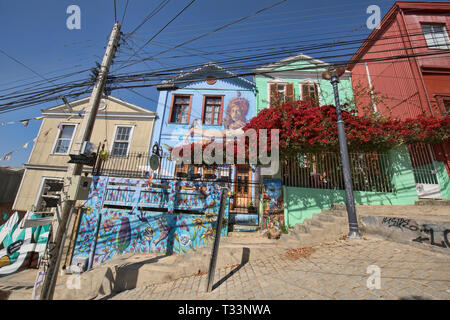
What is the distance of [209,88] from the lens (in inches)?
486

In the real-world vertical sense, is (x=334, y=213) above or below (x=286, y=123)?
below

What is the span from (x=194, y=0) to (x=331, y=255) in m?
8.39

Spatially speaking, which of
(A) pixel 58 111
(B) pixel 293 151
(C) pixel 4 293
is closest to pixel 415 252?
(B) pixel 293 151

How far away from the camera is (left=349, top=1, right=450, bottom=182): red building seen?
824cm

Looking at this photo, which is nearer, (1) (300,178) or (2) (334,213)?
(2) (334,213)

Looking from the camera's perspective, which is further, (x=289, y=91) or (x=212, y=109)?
(x=212, y=109)

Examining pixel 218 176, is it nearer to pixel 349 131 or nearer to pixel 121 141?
pixel 349 131

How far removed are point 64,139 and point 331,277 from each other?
1609 centimetres

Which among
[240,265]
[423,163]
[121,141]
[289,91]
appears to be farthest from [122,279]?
[289,91]

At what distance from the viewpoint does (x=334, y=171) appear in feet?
22.8

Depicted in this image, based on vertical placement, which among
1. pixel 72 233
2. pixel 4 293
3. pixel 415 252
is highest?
pixel 415 252

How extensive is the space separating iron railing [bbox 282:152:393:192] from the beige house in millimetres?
9068

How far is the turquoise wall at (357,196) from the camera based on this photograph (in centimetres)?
659

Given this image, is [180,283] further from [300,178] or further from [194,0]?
[194,0]
